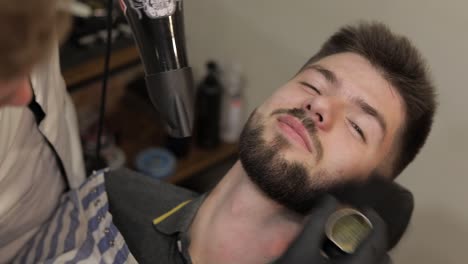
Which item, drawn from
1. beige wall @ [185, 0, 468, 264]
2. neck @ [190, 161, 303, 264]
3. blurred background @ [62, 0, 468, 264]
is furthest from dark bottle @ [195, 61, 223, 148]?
neck @ [190, 161, 303, 264]

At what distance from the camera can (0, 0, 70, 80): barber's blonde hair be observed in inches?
17.7

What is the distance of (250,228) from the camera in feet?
3.29

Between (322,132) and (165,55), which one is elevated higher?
(165,55)

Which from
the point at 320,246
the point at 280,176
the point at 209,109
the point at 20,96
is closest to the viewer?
the point at 20,96

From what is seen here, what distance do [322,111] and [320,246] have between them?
0.28m

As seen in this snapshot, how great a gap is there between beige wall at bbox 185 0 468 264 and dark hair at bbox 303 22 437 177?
0.34 feet

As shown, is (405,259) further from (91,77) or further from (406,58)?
(91,77)

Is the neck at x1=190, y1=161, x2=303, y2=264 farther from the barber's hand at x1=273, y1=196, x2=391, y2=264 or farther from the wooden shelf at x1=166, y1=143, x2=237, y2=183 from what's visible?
the wooden shelf at x1=166, y1=143, x2=237, y2=183

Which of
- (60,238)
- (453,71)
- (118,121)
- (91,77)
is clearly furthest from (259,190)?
(118,121)

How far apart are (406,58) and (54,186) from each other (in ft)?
2.82

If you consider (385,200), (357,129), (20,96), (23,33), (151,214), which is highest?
(23,33)

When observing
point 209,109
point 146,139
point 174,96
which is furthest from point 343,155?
point 146,139

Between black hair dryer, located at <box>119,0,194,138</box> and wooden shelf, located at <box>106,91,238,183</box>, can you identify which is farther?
wooden shelf, located at <box>106,91,238,183</box>

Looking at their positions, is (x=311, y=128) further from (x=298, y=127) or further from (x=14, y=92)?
(x=14, y=92)
